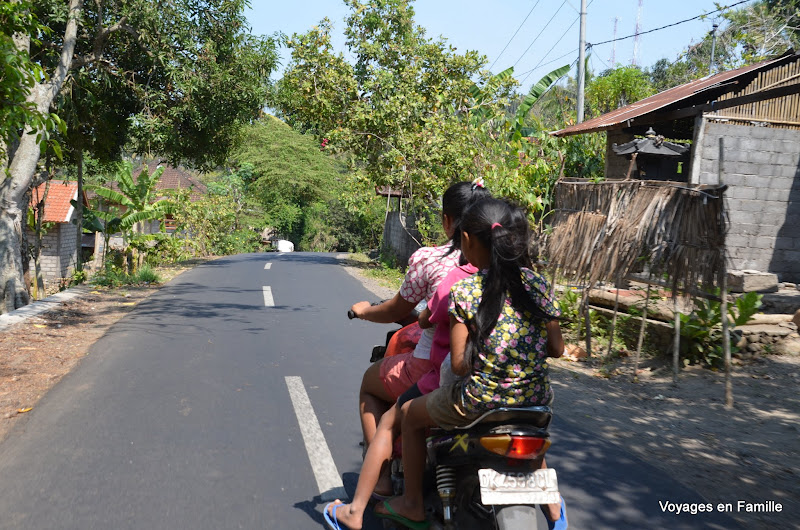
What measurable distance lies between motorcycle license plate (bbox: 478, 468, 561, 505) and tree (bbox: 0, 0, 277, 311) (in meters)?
12.7

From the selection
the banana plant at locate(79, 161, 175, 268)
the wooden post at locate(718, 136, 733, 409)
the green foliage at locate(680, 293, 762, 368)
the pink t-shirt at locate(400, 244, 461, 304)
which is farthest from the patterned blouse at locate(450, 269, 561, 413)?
the banana plant at locate(79, 161, 175, 268)

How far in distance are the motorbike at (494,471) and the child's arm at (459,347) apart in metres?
0.22

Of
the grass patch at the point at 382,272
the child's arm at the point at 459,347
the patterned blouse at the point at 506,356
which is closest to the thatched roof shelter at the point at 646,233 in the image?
the patterned blouse at the point at 506,356

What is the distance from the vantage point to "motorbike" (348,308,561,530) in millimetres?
2887

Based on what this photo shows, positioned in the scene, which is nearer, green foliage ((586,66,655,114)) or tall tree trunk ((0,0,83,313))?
tall tree trunk ((0,0,83,313))

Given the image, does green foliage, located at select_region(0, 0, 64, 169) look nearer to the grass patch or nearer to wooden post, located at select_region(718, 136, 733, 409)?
wooden post, located at select_region(718, 136, 733, 409)

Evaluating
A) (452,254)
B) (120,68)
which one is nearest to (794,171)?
(452,254)

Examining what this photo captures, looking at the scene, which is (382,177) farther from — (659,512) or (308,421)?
(659,512)

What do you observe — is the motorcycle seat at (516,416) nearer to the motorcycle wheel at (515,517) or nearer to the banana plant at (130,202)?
the motorcycle wheel at (515,517)

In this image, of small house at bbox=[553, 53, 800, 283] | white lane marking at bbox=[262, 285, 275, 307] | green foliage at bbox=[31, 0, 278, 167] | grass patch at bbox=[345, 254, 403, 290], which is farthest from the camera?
grass patch at bbox=[345, 254, 403, 290]

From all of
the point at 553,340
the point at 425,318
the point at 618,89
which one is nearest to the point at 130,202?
the point at 425,318

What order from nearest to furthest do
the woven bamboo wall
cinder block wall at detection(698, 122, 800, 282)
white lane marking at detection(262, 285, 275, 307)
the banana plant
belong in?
cinder block wall at detection(698, 122, 800, 282)
the woven bamboo wall
white lane marking at detection(262, 285, 275, 307)
the banana plant

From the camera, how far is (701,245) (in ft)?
24.2

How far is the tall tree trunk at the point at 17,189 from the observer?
512 inches
